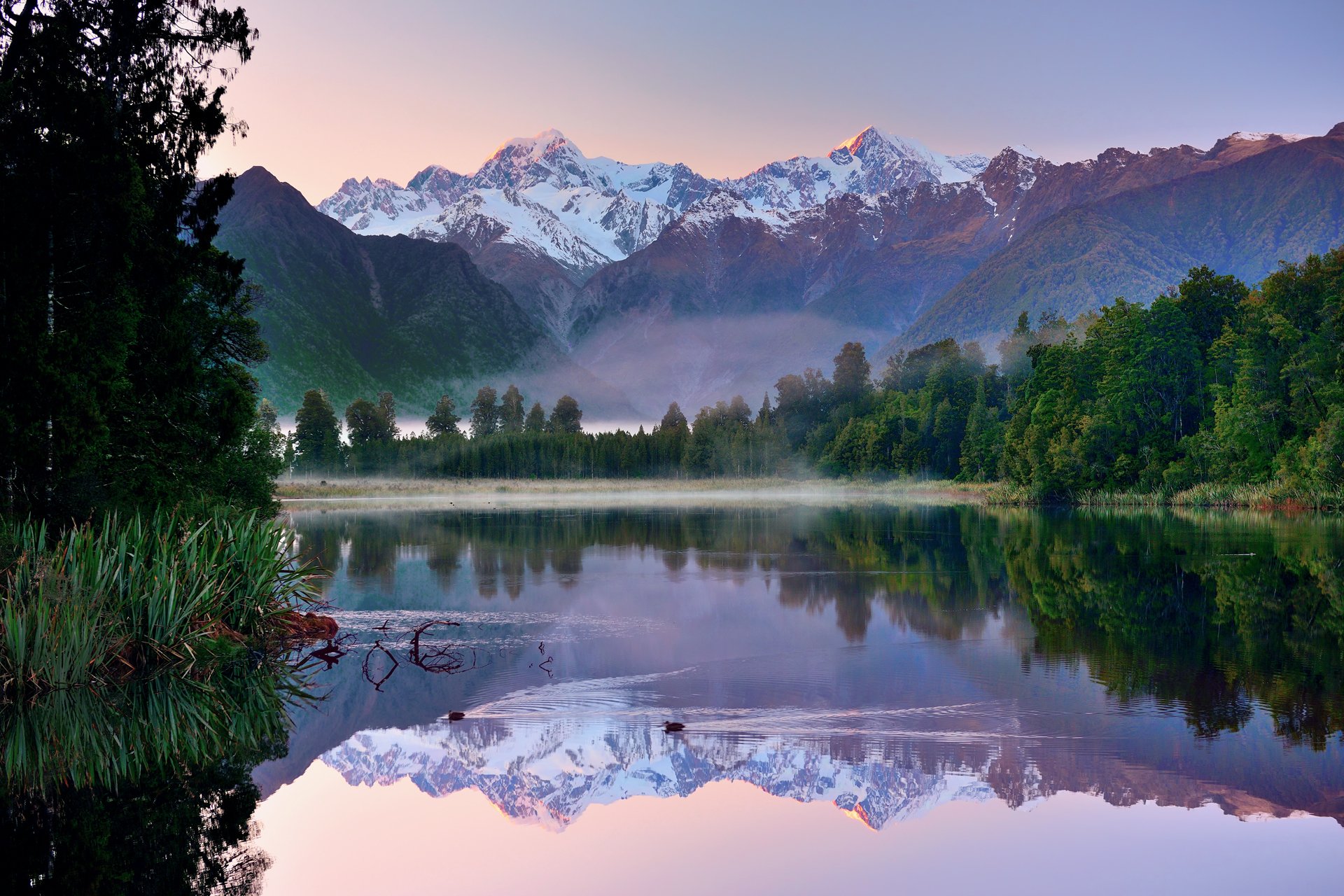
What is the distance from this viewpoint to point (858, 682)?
60.6 feet

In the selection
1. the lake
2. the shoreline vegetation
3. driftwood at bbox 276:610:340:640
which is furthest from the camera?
the shoreline vegetation

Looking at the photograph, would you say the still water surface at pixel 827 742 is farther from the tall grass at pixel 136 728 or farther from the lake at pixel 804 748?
the tall grass at pixel 136 728

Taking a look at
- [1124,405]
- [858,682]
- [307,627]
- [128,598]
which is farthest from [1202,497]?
[128,598]

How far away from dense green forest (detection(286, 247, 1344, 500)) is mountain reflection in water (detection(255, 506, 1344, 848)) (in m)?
39.8

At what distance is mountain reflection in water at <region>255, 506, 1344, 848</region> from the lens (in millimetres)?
12906

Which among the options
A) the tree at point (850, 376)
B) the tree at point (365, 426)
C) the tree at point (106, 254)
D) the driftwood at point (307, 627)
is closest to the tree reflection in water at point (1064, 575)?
the driftwood at point (307, 627)

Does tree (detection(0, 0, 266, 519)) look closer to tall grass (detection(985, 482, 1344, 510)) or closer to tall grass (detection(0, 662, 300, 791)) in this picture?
tall grass (detection(0, 662, 300, 791))

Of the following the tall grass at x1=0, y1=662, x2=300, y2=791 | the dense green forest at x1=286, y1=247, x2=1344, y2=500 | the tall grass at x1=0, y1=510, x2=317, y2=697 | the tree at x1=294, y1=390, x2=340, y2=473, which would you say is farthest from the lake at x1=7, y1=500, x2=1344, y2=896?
the tree at x1=294, y1=390, x2=340, y2=473

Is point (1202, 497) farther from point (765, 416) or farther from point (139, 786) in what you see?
point (765, 416)

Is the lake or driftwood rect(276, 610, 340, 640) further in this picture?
driftwood rect(276, 610, 340, 640)

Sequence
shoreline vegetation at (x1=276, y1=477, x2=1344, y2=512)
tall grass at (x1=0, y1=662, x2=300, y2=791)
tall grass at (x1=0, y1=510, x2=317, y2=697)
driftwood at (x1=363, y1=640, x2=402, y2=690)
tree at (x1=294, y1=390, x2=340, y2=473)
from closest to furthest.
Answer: tall grass at (x1=0, y1=662, x2=300, y2=791) < tall grass at (x1=0, y1=510, x2=317, y2=697) < driftwood at (x1=363, y1=640, x2=402, y2=690) < shoreline vegetation at (x1=276, y1=477, x2=1344, y2=512) < tree at (x1=294, y1=390, x2=340, y2=473)

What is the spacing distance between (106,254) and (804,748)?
1713 centimetres

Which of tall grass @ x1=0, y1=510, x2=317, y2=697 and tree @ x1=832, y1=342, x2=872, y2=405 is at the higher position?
tree @ x1=832, y1=342, x2=872, y2=405

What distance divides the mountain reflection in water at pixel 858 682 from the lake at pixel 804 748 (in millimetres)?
76
